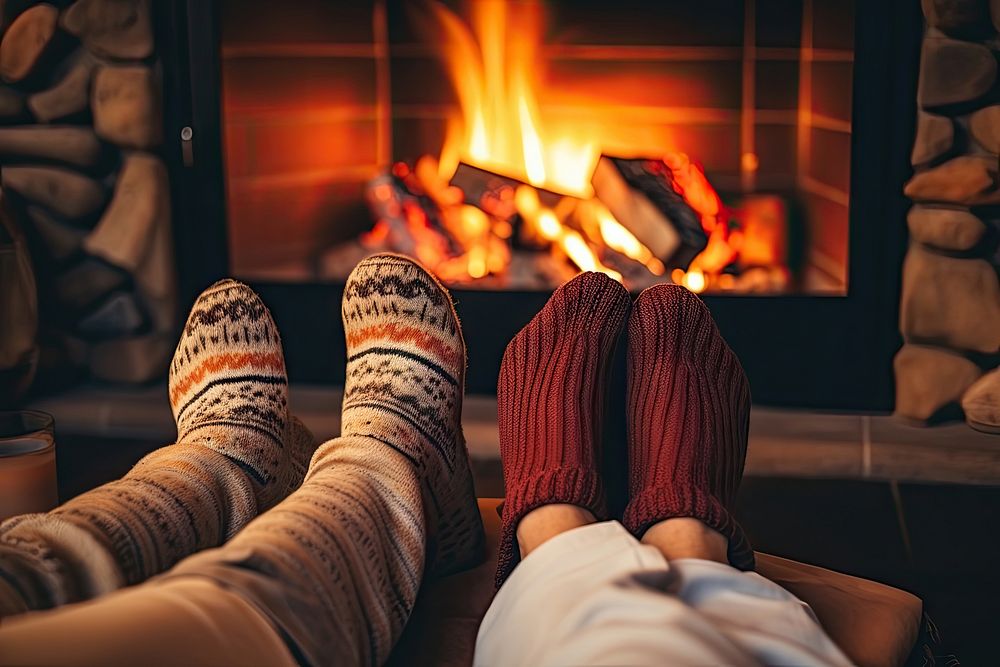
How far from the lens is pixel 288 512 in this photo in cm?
69

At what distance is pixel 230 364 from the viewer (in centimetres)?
108

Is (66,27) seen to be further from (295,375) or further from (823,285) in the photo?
(823,285)

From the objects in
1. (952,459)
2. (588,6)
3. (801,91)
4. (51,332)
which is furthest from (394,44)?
(952,459)

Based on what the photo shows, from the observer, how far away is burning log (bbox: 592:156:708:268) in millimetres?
1774

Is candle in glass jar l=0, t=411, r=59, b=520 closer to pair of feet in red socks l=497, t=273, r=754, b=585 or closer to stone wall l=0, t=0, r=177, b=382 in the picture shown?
pair of feet in red socks l=497, t=273, r=754, b=585

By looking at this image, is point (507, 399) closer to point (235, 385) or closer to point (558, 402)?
point (558, 402)

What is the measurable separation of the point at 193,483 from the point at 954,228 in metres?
1.20

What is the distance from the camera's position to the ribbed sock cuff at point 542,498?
0.85 metres

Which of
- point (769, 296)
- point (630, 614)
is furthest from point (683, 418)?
point (769, 296)

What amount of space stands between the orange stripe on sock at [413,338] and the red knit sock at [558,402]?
6cm

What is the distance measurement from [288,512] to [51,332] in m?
1.47

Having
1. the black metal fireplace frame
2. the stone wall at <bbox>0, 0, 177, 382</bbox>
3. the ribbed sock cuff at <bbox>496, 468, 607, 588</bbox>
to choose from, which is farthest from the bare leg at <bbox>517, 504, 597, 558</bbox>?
the stone wall at <bbox>0, 0, 177, 382</bbox>

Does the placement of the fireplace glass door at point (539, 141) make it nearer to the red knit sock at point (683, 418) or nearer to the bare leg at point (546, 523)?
the red knit sock at point (683, 418)

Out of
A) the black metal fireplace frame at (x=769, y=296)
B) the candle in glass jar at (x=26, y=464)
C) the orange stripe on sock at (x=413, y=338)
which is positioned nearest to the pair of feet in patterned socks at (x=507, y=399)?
the orange stripe on sock at (x=413, y=338)
